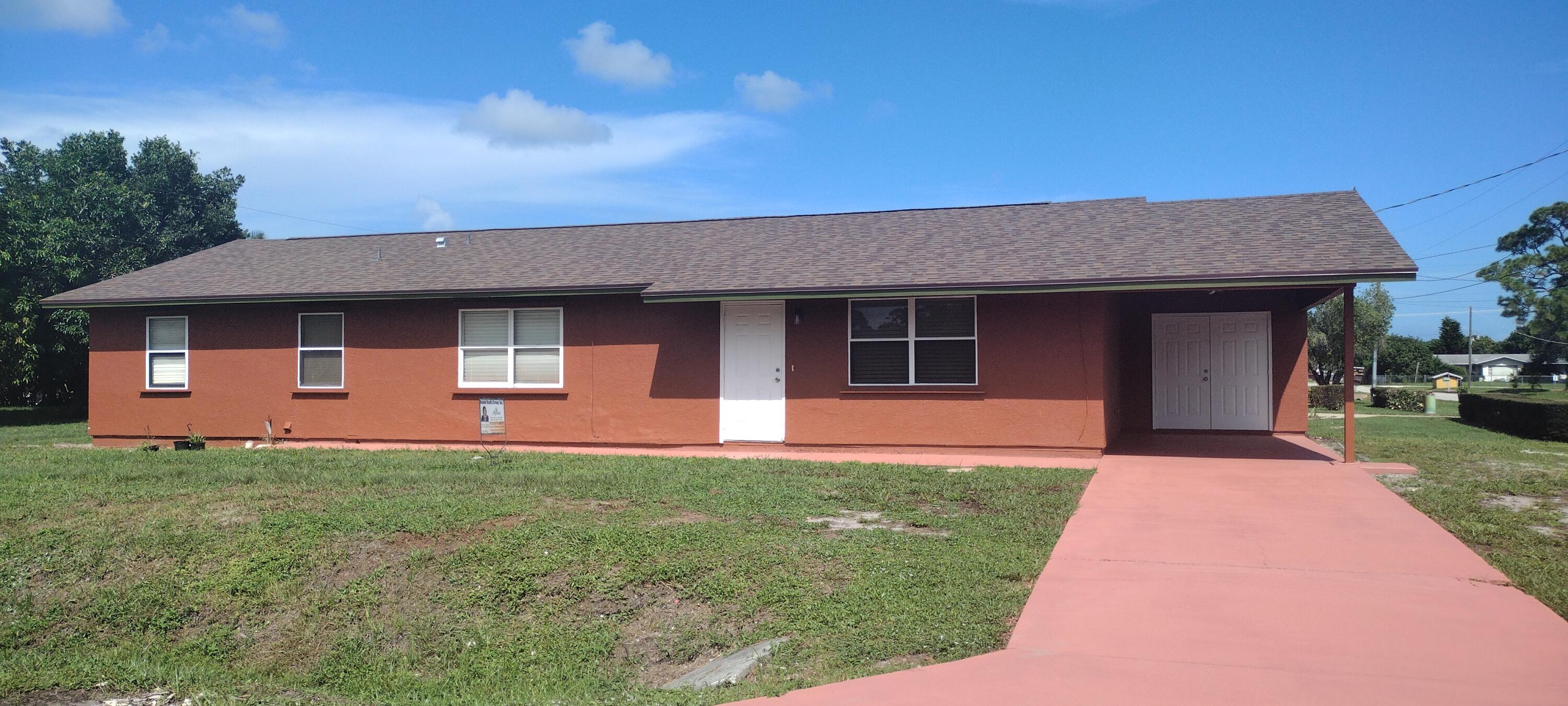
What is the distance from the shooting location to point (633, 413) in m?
14.8

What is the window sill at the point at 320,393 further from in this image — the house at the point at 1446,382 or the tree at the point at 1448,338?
the tree at the point at 1448,338

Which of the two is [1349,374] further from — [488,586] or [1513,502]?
[488,586]

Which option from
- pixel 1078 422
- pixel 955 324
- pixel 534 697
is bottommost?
pixel 534 697

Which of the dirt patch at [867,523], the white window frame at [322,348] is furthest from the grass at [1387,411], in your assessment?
the white window frame at [322,348]

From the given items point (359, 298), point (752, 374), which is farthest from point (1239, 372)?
point (359, 298)

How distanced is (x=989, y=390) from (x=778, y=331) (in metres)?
3.10

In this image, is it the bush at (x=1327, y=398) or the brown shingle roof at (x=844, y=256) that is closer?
the brown shingle roof at (x=844, y=256)

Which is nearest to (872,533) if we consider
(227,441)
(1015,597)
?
(1015,597)

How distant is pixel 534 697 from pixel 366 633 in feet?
5.87

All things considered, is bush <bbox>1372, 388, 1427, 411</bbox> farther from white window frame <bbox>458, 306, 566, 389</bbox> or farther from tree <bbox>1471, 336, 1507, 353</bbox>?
tree <bbox>1471, 336, 1507, 353</bbox>

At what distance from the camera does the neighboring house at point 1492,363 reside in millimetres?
92062

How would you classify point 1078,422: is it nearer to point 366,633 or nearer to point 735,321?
point 735,321

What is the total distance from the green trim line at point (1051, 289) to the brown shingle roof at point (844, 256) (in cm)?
4

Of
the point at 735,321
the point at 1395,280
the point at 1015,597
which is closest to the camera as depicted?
the point at 1015,597
